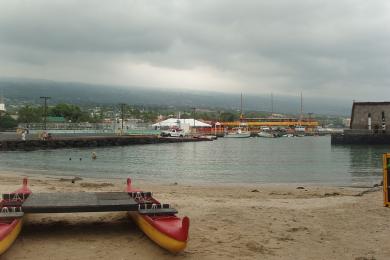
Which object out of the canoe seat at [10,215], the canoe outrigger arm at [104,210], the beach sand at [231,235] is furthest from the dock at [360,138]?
the canoe seat at [10,215]

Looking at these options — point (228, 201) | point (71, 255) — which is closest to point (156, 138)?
point (228, 201)

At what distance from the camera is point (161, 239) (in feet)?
27.8

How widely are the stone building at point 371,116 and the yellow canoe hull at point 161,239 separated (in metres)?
87.3

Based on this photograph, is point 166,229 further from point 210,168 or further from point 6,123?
point 6,123

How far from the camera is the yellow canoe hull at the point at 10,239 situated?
25.8 feet

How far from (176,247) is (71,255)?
6.17 ft

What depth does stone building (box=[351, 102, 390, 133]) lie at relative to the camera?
3548 inches

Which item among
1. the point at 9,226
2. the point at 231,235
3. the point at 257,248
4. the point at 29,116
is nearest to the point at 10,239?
the point at 9,226

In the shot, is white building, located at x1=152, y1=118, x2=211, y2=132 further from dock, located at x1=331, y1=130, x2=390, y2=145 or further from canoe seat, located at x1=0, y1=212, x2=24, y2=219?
canoe seat, located at x1=0, y1=212, x2=24, y2=219

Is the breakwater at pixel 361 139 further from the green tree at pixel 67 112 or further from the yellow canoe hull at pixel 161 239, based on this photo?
the green tree at pixel 67 112

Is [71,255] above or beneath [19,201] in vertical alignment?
beneath

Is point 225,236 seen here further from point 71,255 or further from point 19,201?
point 19,201

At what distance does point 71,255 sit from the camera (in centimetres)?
827

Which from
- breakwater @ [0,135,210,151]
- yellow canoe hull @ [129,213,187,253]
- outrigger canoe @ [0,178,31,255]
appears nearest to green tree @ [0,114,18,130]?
breakwater @ [0,135,210,151]
